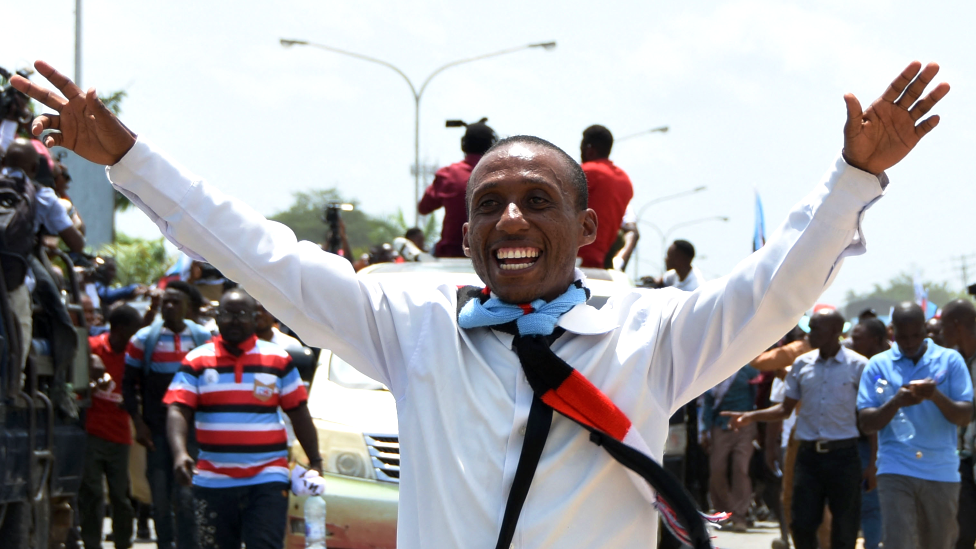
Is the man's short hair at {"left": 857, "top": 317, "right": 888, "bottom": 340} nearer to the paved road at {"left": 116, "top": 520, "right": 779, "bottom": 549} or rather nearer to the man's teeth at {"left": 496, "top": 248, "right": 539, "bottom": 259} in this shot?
the paved road at {"left": 116, "top": 520, "right": 779, "bottom": 549}

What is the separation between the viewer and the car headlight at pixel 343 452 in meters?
7.41

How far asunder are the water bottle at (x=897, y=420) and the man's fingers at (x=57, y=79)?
6515 mm

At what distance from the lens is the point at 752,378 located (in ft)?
43.5

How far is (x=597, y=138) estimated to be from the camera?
927cm

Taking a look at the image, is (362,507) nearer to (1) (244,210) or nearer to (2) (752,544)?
(1) (244,210)

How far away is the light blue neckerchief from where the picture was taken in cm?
269

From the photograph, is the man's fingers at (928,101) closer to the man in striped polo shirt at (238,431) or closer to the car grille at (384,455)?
the car grille at (384,455)

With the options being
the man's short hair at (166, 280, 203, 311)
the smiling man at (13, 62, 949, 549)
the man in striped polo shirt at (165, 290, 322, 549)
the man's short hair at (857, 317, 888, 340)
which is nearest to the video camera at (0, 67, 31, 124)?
the man's short hair at (166, 280, 203, 311)

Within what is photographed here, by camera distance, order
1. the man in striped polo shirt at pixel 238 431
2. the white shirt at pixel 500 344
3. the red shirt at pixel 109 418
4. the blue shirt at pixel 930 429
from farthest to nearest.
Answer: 1. the red shirt at pixel 109 418
2. the blue shirt at pixel 930 429
3. the man in striped polo shirt at pixel 238 431
4. the white shirt at pixel 500 344

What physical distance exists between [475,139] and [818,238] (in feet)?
22.9

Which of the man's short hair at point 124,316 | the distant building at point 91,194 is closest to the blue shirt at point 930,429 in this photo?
the man's short hair at point 124,316

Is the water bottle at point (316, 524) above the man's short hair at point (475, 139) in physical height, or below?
below

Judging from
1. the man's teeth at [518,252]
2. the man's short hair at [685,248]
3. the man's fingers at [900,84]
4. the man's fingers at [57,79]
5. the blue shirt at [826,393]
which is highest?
the man's fingers at [57,79]

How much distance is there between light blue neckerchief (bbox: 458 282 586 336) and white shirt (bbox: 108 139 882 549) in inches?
1.1
